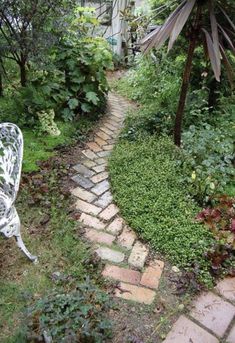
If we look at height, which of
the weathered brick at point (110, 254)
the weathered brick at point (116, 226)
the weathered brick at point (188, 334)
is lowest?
the weathered brick at point (188, 334)

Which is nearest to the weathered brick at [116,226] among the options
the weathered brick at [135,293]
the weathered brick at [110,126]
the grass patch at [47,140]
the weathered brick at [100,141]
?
the weathered brick at [135,293]

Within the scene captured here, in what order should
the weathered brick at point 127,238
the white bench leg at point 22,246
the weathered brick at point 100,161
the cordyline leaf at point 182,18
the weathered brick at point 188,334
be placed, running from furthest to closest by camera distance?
1. the weathered brick at point 100,161
2. the cordyline leaf at point 182,18
3. the weathered brick at point 127,238
4. the white bench leg at point 22,246
5. the weathered brick at point 188,334

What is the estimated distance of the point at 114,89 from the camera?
5488mm

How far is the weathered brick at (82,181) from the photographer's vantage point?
2.87 meters

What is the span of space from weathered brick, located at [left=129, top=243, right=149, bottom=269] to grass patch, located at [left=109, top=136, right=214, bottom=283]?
7 cm

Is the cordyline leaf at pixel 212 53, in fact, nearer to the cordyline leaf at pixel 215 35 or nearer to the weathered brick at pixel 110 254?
the cordyline leaf at pixel 215 35

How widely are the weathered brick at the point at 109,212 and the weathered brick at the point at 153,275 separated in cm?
53

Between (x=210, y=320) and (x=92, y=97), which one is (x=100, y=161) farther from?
(x=210, y=320)

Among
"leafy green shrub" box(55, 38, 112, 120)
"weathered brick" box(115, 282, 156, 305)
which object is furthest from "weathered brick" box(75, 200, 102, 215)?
"leafy green shrub" box(55, 38, 112, 120)

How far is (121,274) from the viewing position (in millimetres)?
2070

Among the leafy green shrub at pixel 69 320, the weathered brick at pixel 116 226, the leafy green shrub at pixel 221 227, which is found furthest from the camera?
the weathered brick at pixel 116 226

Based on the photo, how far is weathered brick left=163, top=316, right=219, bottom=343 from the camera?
1716 millimetres

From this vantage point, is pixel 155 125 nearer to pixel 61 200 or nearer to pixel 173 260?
pixel 61 200

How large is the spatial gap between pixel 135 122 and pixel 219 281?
2104 mm
